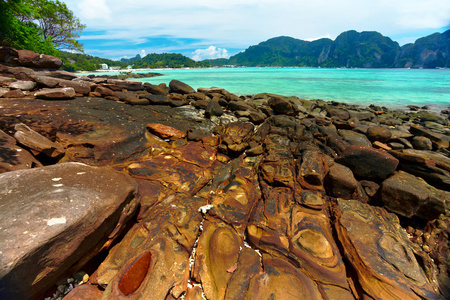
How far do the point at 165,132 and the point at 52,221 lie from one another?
436 centimetres

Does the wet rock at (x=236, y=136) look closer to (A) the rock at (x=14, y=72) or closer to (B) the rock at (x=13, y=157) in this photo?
(B) the rock at (x=13, y=157)

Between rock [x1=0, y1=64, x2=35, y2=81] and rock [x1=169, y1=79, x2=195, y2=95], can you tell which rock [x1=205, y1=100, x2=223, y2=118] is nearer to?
rock [x1=169, y1=79, x2=195, y2=95]

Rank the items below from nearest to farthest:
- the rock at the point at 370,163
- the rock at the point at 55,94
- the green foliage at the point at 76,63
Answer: the rock at the point at 370,163 → the rock at the point at 55,94 → the green foliage at the point at 76,63

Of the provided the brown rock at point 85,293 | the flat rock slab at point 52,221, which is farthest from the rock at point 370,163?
the brown rock at point 85,293

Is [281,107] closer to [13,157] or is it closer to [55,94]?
[13,157]

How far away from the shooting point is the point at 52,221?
2260 millimetres

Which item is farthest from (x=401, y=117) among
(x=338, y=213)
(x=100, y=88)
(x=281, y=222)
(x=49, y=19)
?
(x=49, y=19)

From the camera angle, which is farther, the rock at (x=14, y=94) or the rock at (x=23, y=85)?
the rock at (x=23, y=85)

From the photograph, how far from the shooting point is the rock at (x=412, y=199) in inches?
150

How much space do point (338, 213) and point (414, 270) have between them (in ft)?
4.15

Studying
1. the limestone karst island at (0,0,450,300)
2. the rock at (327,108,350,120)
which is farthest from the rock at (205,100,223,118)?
the rock at (327,108,350,120)

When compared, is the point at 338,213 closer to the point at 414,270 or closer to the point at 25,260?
the point at 414,270

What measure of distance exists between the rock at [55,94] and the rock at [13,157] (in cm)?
364

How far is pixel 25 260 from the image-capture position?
1933 millimetres
